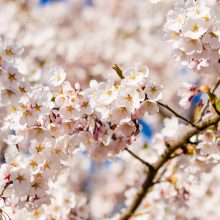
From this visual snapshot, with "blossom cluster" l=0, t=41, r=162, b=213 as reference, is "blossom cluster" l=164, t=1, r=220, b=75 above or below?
above

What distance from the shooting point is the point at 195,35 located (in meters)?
3.06

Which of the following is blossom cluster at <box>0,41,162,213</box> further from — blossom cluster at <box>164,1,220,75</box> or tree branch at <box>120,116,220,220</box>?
tree branch at <box>120,116,220,220</box>

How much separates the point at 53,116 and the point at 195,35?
101 cm

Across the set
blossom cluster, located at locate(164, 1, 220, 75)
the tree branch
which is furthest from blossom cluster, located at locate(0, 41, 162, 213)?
the tree branch

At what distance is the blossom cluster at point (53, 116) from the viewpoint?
Result: 312 cm

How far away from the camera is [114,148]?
12.7ft

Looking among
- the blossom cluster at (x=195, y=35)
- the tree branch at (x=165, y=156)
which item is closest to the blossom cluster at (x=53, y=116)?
the blossom cluster at (x=195, y=35)

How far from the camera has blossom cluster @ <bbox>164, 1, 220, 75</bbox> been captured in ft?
10.1

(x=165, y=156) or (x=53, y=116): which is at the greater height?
(x=53, y=116)

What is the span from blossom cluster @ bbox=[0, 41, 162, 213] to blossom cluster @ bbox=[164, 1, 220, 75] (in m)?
0.28

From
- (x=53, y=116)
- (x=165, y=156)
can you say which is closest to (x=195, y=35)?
(x=53, y=116)

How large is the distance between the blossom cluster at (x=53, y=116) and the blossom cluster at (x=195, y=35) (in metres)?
0.28

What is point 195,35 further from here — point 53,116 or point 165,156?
point 165,156

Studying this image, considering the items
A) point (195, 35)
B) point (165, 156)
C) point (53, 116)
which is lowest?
point (165, 156)
